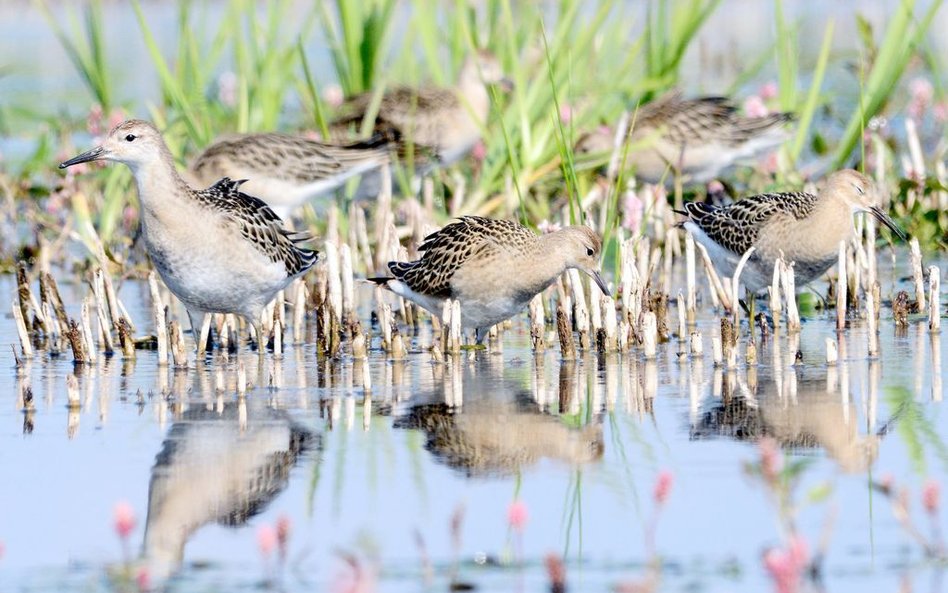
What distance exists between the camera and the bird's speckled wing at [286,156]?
12617 millimetres

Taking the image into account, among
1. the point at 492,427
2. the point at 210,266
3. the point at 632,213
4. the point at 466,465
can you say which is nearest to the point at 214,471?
the point at 466,465

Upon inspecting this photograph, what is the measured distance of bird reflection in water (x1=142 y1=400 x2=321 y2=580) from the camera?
5906mm

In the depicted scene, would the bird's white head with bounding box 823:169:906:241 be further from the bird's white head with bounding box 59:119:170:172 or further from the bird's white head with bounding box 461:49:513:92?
the bird's white head with bounding box 461:49:513:92

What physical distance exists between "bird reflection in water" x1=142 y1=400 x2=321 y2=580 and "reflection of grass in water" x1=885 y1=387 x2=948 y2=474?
2.54 metres

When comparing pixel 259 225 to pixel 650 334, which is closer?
pixel 650 334

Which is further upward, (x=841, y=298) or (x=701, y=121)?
(x=701, y=121)

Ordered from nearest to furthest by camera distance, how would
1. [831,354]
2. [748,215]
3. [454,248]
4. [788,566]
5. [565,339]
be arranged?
[788,566] → [831,354] → [565,339] → [454,248] → [748,215]

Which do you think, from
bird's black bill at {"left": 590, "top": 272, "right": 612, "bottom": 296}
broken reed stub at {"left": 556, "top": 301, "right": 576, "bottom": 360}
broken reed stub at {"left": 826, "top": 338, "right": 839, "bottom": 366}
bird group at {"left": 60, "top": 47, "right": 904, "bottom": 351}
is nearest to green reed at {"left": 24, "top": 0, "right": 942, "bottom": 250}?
bird group at {"left": 60, "top": 47, "right": 904, "bottom": 351}

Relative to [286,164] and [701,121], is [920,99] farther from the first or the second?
[286,164]

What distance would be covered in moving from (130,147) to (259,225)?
3.15ft

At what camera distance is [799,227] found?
34.3ft

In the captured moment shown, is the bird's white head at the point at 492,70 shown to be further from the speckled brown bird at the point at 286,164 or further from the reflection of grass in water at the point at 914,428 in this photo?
the reflection of grass in water at the point at 914,428

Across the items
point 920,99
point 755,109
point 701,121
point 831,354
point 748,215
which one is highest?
point 920,99

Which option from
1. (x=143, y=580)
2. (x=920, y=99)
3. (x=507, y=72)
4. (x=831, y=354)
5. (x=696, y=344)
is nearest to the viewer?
(x=143, y=580)
